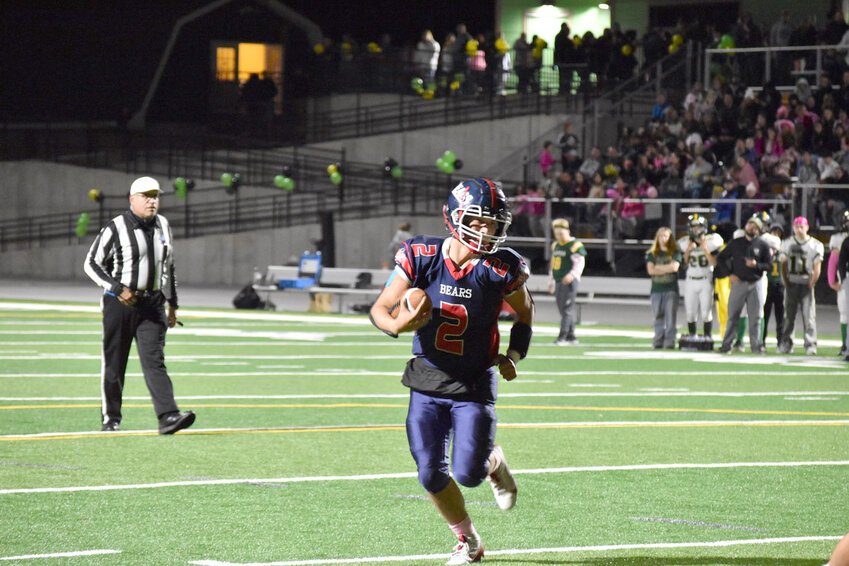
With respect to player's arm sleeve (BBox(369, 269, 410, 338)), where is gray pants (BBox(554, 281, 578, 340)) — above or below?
below

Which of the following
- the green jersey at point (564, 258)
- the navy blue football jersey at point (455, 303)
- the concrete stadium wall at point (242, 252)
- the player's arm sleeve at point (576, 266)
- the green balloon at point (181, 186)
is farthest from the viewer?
the green balloon at point (181, 186)

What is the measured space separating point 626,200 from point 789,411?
49.7 ft

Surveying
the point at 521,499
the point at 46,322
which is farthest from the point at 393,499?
the point at 46,322

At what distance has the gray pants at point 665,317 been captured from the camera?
1950cm

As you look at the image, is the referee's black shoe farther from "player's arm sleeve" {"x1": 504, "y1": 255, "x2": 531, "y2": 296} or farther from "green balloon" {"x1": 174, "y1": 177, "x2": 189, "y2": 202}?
"green balloon" {"x1": 174, "y1": 177, "x2": 189, "y2": 202}

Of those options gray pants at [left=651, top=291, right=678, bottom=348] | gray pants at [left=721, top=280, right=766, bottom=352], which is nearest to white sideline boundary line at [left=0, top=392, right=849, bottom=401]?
gray pants at [left=721, top=280, right=766, bottom=352]

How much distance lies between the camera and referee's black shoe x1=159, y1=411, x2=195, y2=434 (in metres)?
10.4

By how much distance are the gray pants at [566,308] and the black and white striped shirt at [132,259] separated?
32.5 ft

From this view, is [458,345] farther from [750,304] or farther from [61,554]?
Result: [750,304]

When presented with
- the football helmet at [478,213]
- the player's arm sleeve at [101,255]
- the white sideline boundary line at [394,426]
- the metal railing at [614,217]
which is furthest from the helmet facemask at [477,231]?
the metal railing at [614,217]

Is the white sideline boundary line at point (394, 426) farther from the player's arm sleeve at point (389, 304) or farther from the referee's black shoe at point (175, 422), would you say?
the player's arm sleeve at point (389, 304)

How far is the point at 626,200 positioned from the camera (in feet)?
90.8

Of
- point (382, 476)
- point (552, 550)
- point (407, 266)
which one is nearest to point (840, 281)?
point (382, 476)

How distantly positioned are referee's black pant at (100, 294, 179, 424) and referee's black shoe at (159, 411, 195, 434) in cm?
4
